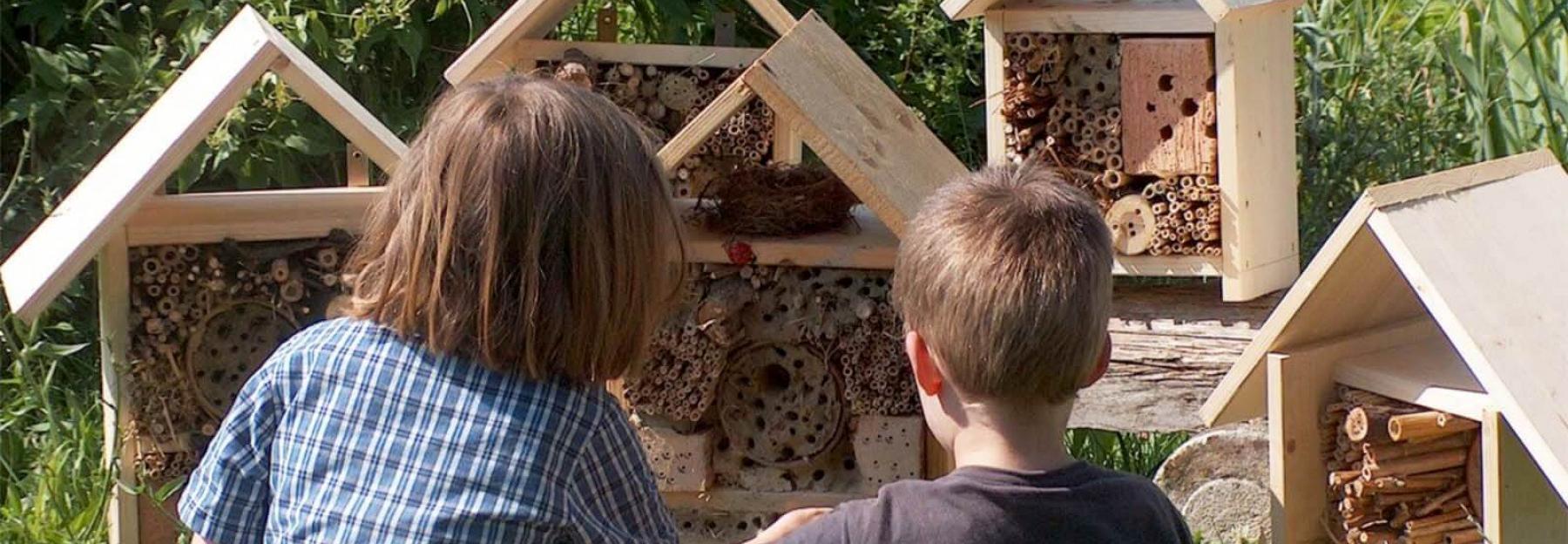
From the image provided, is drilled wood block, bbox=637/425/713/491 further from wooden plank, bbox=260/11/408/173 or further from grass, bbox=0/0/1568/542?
grass, bbox=0/0/1568/542

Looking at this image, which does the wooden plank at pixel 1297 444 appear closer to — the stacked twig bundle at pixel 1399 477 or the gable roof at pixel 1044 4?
the stacked twig bundle at pixel 1399 477

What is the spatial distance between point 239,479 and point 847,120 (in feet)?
3.85

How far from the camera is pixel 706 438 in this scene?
3436 millimetres

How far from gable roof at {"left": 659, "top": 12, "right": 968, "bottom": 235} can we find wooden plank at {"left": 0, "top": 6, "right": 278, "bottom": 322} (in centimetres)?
84

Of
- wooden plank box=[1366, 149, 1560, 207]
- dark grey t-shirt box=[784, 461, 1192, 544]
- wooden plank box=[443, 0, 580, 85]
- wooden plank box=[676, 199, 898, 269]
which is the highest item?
wooden plank box=[443, 0, 580, 85]

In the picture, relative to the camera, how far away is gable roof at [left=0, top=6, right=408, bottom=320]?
114 inches

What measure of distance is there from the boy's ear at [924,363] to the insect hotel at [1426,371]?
0.70 metres

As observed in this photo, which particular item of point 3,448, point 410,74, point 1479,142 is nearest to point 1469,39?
point 1479,142

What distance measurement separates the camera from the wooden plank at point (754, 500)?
11.1 ft

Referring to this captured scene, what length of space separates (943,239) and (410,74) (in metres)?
3.65

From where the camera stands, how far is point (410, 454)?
2.23 metres

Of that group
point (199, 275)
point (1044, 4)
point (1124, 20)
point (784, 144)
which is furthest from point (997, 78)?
point (199, 275)

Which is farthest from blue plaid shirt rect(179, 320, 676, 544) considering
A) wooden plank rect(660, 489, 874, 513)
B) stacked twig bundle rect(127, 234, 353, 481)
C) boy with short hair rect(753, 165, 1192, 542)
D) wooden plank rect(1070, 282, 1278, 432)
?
wooden plank rect(1070, 282, 1278, 432)

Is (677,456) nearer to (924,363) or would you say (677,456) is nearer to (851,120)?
(851,120)
